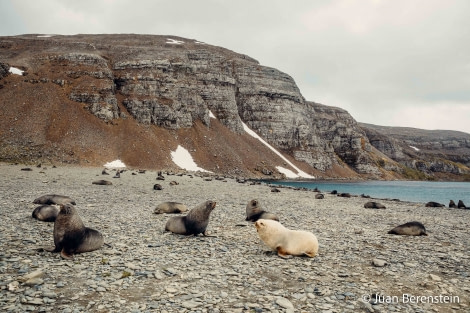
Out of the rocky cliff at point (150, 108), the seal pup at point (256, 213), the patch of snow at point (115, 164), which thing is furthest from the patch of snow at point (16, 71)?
the seal pup at point (256, 213)

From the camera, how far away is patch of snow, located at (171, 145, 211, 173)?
78.6 m

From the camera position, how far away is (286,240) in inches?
404

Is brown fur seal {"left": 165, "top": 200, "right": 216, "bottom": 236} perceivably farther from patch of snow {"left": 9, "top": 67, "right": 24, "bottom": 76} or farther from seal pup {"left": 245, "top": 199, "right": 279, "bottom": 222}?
patch of snow {"left": 9, "top": 67, "right": 24, "bottom": 76}

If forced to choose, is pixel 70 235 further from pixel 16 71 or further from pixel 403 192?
pixel 16 71

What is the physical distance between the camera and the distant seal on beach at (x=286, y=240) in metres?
10.0

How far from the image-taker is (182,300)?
6.57 meters

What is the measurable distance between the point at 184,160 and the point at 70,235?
72.0 m

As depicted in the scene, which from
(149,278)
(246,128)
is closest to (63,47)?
(246,128)

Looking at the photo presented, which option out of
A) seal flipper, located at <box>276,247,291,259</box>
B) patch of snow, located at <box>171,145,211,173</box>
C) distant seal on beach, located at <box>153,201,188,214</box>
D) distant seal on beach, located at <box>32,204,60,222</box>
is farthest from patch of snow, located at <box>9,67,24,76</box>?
seal flipper, located at <box>276,247,291,259</box>

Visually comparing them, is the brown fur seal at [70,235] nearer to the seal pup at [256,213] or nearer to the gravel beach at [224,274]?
the gravel beach at [224,274]

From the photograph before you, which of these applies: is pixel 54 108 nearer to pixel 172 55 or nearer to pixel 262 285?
pixel 172 55

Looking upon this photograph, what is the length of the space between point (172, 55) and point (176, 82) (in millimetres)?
12569

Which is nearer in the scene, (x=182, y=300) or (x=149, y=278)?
(x=182, y=300)

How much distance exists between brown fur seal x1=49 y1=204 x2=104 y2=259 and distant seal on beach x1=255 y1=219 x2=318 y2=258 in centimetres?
543
